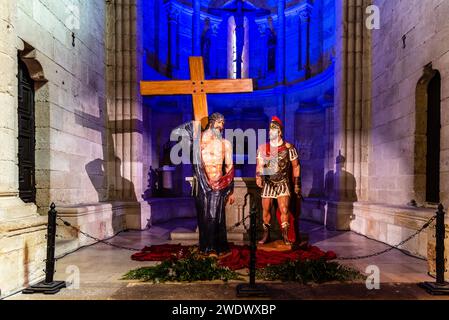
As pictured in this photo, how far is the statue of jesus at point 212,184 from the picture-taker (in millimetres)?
5543

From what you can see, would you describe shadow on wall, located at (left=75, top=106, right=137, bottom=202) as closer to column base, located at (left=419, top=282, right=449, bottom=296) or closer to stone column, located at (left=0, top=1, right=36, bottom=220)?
stone column, located at (left=0, top=1, right=36, bottom=220)

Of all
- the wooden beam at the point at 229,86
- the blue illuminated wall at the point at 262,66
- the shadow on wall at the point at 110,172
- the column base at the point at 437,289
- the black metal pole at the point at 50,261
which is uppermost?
the blue illuminated wall at the point at 262,66

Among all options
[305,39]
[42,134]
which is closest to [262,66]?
[305,39]

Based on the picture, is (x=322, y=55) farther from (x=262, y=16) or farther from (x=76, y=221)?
(x=76, y=221)

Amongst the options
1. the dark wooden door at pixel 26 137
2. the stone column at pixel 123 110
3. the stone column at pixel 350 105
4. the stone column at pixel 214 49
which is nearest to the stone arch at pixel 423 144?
the stone column at pixel 350 105

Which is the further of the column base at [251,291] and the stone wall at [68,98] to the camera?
the stone wall at [68,98]

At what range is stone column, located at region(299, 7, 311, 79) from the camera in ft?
39.4

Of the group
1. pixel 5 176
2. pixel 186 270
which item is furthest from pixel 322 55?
pixel 5 176

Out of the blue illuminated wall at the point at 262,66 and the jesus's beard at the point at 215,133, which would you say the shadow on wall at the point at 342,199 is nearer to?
the blue illuminated wall at the point at 262,66

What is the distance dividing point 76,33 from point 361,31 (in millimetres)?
6418

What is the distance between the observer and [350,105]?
27.9ft

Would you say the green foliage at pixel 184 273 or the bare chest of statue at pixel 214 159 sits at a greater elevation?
the bare chest of statue at pixel 214 159

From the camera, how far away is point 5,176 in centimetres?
391

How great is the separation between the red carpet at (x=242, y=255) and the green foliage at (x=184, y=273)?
399 millimetres
